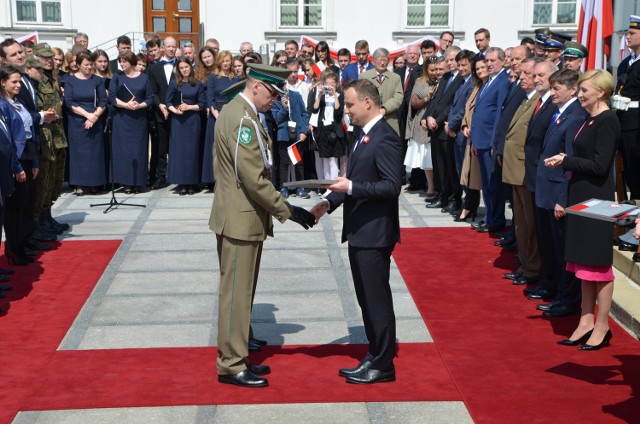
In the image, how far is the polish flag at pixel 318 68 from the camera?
13.8m

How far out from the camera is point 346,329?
24.2 ft

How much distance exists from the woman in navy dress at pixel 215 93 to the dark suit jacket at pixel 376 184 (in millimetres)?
7464

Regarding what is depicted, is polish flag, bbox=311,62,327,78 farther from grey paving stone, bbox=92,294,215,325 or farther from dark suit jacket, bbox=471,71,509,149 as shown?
Answer: grey paving stone, bbox=92,294,215,325

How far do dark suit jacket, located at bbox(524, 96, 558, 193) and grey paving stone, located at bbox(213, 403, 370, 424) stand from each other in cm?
320

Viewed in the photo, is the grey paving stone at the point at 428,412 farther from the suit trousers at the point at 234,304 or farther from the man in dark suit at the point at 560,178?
the man in dark suit at the point at 560,178

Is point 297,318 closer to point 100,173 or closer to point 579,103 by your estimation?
point 579,103

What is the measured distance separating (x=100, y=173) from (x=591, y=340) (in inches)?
338

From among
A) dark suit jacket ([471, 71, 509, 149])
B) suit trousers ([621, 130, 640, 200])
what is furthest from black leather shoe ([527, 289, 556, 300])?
dark suit jacket ([471, 71, 509, 149])

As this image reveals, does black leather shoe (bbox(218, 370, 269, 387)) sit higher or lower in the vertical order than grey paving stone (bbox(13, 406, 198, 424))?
higher

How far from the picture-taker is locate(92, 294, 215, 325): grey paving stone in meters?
7.67

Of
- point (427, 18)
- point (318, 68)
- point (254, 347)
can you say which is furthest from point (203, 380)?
point (427, 18)

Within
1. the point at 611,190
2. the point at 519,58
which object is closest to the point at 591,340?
the point at 611,190

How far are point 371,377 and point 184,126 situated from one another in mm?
8241

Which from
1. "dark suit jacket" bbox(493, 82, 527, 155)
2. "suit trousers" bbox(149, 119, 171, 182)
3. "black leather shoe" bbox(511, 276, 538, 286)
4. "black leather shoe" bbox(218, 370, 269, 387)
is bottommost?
"black leather shoe" bbox(511, 276, 538, 286)
